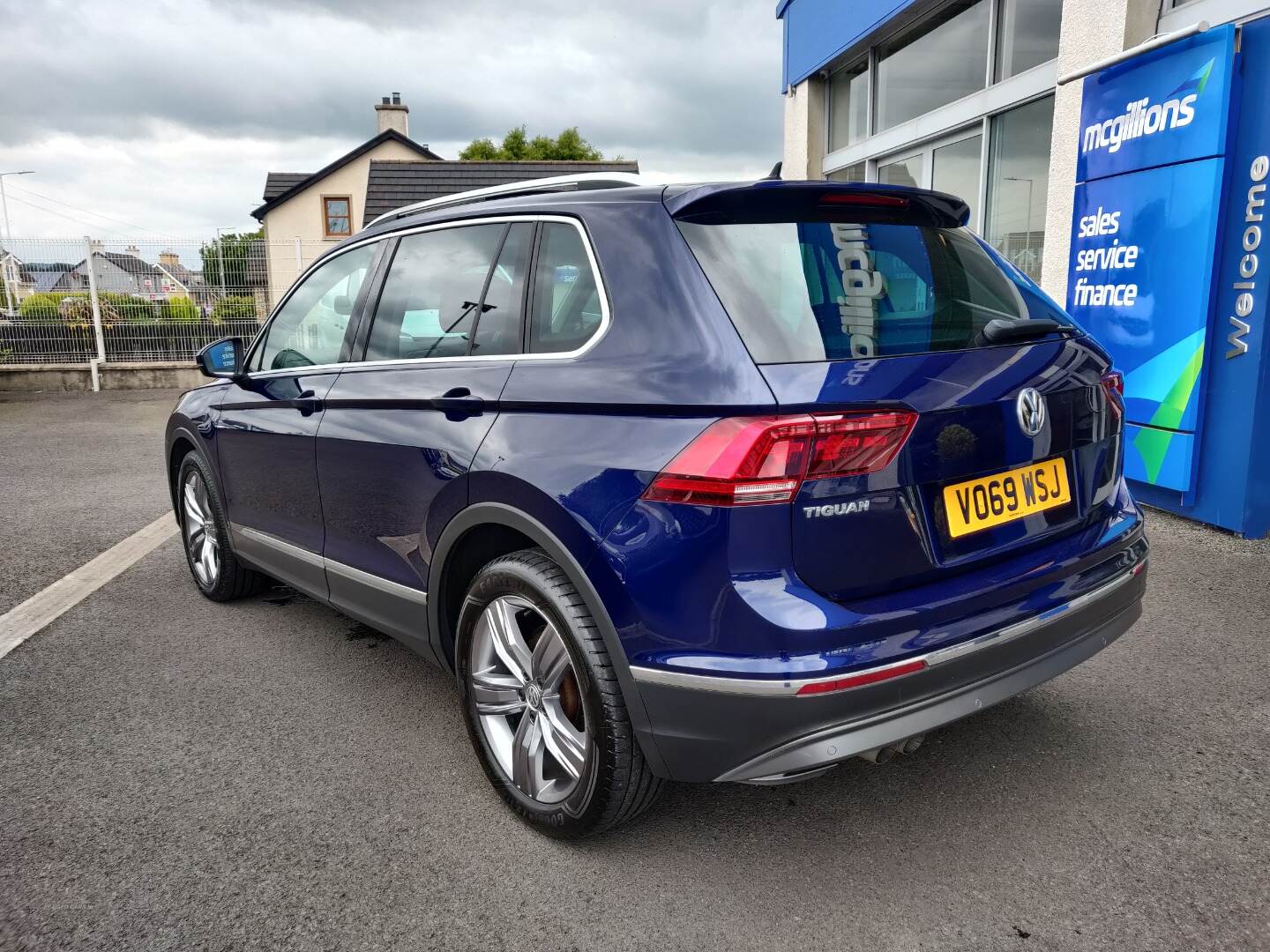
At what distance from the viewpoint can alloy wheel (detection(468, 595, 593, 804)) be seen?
8.25ft

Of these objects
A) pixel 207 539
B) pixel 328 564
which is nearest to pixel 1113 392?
pixel 328 564

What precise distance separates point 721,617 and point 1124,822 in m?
1.40

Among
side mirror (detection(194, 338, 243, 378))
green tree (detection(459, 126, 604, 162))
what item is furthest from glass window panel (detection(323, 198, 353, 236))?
side mirror (detection(194, 338, 243, 378))

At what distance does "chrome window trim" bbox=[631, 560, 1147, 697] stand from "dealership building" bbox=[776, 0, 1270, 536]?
7.23ft

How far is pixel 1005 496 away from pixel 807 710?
0.77 m

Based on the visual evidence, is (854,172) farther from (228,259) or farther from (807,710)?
(807,710)

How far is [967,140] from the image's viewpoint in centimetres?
898

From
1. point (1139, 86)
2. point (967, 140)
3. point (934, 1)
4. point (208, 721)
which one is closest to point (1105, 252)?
point (1139, 86)

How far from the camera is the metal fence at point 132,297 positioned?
47.6ft

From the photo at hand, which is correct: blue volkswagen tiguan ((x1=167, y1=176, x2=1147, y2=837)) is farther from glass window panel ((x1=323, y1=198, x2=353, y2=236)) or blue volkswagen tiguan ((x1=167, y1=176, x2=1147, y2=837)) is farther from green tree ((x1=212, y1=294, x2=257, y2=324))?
glass window panel ((x1=323, y1=198, x2=353, y2=236))

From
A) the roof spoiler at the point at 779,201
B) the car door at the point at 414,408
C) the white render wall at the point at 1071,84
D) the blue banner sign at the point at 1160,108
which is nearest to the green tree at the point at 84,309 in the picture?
the white render wall at the point at 1071,84

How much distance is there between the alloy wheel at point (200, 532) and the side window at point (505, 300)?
2434 millimetres

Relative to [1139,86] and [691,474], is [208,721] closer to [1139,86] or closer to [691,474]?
[691,474]

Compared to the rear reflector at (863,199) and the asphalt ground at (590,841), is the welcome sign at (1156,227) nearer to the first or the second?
the asphalt ground at (590,841)
